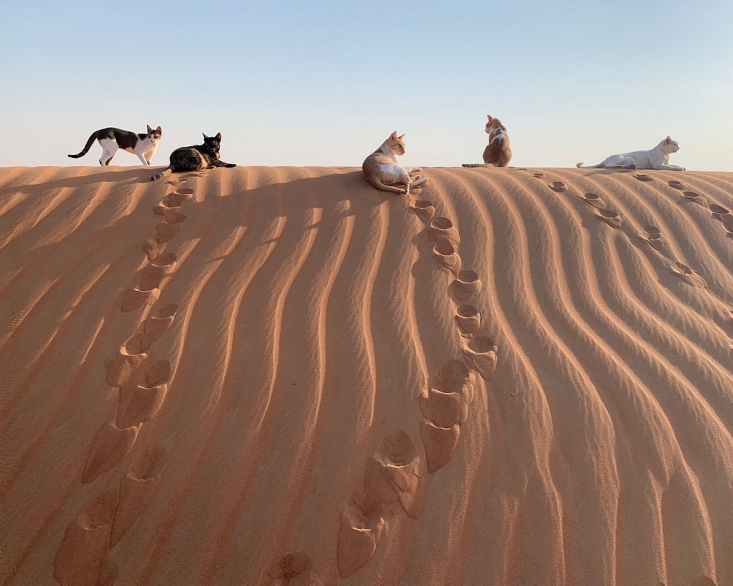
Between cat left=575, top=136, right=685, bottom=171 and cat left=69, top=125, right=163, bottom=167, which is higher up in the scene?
cat left=575, top=136, right=685, bottom=171

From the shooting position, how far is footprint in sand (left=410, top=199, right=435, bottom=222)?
360 centimetres

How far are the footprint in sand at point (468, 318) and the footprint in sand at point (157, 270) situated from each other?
1.56 meters

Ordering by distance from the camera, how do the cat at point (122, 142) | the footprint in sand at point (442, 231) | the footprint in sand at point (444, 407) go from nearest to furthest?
the footprint in sand at point (444, 407) < the footprint in sand at point (442, 231) < the cat at point (122, 142)

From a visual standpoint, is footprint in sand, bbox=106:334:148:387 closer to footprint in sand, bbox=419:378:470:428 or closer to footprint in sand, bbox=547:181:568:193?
footprint in sand, bbox=419:378:470:428

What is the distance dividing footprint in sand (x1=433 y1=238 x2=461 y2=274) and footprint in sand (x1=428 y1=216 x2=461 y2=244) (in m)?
0.03

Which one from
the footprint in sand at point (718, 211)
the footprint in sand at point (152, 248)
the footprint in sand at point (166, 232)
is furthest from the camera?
the footprint in sand at point (718, 211)

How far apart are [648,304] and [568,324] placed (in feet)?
1.95

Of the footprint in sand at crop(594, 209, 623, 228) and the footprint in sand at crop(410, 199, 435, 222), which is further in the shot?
the footprint in sand at crop(594, 209, 623, 228)

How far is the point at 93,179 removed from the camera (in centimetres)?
403

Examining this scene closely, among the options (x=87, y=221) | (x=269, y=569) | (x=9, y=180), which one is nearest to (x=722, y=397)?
(x=269, y=569)

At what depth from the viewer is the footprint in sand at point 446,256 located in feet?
10.3

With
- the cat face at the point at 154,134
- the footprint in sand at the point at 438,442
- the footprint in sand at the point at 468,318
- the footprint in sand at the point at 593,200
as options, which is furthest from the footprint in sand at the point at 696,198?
the cat face at the point at 154,134

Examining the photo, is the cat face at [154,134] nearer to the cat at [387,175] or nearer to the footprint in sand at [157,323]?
the cat at [387,175]

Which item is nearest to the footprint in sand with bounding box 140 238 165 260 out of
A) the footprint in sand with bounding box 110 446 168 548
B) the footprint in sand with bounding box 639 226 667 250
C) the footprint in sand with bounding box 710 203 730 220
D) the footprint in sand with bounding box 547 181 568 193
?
the footprint in sand with bounding box 110 446 168 548
